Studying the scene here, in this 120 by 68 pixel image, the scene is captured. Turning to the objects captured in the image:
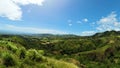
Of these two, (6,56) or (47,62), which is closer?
(6,56)

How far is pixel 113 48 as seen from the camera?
200 m

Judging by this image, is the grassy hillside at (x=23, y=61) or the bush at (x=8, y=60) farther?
the grassy hillside at (x=23, y=61)

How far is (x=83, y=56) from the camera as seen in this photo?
179 metres

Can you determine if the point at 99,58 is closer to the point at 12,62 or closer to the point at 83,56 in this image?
the point at 83,56

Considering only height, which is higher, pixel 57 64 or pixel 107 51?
pixel 57 64

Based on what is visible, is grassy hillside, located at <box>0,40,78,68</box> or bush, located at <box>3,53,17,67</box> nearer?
bush, located at <box>3,53,17,67</box>

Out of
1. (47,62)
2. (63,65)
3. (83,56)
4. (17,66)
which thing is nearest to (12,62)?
(17,66)

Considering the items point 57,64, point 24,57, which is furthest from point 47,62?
point 24,57

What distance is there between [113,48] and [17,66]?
18984cm

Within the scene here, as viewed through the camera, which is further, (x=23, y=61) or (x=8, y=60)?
(x=23, y=61)

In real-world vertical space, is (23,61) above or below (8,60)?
below

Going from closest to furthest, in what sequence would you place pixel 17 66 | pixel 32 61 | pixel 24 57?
pixel 17 66, pixel 32 61, pixel 24 57

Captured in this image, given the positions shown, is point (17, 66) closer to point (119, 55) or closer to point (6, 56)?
point (6, 56)

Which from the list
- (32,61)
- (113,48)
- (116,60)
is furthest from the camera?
(113,48)
